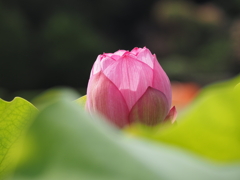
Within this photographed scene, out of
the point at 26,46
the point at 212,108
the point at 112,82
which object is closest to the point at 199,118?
the point at 212,108

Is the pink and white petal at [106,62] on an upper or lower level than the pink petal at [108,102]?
upper

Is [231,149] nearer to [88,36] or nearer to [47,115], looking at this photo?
[47,115]

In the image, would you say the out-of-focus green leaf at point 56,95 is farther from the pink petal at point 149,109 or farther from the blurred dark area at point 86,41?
the blurred dark area at point 86,41

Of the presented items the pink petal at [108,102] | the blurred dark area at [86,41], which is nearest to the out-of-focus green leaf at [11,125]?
the pink petal at [108,102]

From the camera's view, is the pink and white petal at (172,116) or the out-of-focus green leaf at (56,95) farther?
the pink and white petal at (172,116)

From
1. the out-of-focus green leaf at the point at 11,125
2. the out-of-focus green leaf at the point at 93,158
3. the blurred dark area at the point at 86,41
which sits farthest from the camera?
the blurred dark area at the point at 86,41

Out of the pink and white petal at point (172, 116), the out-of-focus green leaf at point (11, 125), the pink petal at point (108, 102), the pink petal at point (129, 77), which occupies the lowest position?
the out-of-focus green leaf at point (11, 125)

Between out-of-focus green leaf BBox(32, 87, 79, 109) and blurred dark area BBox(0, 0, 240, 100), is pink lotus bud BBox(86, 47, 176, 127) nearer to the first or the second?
out-of-focus green leaf BBox(32, 87, 79, 109)

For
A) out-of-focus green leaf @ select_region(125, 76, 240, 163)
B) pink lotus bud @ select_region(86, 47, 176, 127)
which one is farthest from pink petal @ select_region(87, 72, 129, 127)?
out-of-focus green leaf @ select_region(125, 76, 240, 163)

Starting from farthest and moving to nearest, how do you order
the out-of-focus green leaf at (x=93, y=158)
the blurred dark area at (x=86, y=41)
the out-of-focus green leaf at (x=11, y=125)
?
the blurred dark area at (x=86, y=41) < the out-of-focus green leaf at (x=11, y=125) < the out-of-focus green leaf at (x=93, y=158)
